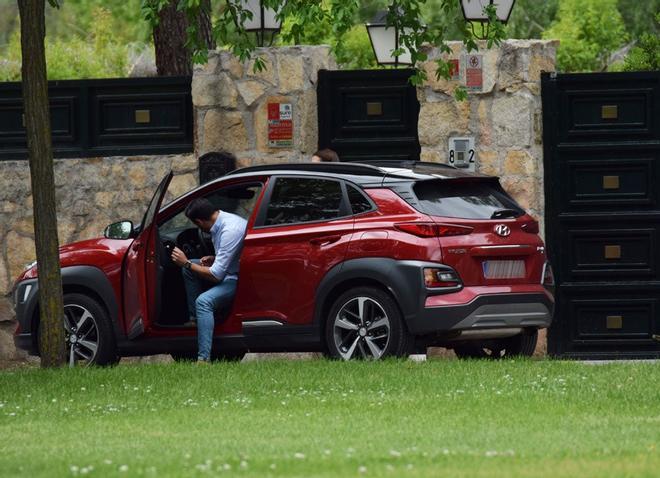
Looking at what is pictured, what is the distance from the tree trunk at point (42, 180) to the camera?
1385 centimetres

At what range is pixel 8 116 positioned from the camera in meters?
17.5

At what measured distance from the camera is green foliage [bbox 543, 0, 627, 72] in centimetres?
4394

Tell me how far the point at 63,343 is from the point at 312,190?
230 centimetres

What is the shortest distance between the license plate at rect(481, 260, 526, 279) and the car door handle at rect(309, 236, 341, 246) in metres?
1.16

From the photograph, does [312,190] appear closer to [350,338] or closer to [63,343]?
[350,338]

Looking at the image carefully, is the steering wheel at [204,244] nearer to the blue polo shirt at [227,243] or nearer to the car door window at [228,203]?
the car door window at [228,203]

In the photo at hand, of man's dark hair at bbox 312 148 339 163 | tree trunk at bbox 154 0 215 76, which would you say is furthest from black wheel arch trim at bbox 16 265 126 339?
tree trunk at bbox 154 0 215 76

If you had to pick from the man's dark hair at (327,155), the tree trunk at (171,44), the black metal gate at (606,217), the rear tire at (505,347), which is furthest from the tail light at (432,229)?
the tree trunk at (171,44)

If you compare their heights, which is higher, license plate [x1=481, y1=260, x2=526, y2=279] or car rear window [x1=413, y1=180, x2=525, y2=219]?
car rear window [x1=413, y1=180, x2=525, y2=219]

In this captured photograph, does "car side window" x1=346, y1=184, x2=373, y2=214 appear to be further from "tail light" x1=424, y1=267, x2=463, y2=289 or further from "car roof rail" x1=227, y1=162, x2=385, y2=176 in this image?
"tail light" x1=424, y1=267, x2=463, y2=289

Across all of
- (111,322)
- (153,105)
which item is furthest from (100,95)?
(111,322)

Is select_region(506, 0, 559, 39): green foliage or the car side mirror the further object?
select_region(506, 0, 559, 39): green foliage

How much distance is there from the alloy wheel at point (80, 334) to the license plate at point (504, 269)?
340 centimetres

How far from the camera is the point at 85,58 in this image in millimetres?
40812
